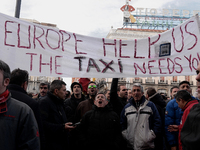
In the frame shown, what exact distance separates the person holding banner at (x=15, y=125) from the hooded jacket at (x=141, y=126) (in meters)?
2.43

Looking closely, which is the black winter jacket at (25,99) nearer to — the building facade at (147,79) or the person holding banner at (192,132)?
the person holding banner at (192,132)

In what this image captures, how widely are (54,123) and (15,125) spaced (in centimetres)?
168

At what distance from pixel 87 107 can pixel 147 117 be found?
4.64 ft

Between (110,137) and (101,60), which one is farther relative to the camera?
(101,60)

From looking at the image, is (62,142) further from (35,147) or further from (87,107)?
(35,147)

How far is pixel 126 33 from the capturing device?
1869 inches

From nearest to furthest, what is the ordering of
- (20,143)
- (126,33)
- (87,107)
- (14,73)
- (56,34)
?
(20,143)
(14,73)
(56,34)
(87,107)
(126,33)

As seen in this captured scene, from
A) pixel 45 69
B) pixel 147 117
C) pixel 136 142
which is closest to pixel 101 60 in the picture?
pixel 45 69

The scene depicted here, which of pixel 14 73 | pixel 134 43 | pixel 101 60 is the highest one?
pixel 134 43

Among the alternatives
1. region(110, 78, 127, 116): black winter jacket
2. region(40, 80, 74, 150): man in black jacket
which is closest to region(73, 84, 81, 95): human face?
region(110, 78, 127, 116): black winter jacket

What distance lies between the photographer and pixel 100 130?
13.8 feet

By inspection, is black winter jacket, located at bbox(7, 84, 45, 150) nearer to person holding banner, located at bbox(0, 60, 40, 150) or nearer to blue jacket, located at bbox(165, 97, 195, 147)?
person holding banner, located at bbox(0, 60, 40, 150)

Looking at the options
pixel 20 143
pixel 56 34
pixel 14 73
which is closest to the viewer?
pixel 20 143

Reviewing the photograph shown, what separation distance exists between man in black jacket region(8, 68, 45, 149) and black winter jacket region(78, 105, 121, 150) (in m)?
1.55
